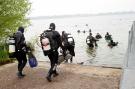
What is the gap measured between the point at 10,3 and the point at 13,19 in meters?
1.48

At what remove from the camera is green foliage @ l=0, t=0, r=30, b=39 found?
21875 mm

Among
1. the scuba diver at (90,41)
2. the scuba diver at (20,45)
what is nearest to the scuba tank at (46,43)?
the scuba diver at (20,45)

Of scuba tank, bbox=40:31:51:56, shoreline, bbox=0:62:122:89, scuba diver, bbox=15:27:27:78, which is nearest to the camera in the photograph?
shoreline, bbox=0:62:122:89

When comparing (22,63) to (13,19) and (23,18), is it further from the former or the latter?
(23,18)

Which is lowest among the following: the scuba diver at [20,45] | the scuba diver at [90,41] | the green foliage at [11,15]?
the scuba diver at [90,41]

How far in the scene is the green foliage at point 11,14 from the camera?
861 inches

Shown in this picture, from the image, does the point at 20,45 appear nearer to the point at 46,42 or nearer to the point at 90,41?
the point at 46,42

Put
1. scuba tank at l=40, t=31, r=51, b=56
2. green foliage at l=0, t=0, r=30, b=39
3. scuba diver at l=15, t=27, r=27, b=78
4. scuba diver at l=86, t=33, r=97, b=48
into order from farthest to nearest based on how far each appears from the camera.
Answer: scuba diver at l=86, t=33, r=97, b=48 → green foliage at l=0, t=0, r=30, b=39 → scuba diver at l=15, t=27, r=27, b=78 → scuba tank at l=40, t=31, r=51, b=56

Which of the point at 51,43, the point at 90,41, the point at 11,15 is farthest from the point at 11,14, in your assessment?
the point at 90,41

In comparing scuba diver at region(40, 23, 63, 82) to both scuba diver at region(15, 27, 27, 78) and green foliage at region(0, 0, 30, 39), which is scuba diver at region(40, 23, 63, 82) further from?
green foliage at region(0, 0, 30, 39)

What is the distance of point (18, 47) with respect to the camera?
1146cm

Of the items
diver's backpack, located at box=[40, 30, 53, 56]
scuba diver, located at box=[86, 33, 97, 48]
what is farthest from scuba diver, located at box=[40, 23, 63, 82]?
scuba diver, located at box=[86, 33, 97, 48]

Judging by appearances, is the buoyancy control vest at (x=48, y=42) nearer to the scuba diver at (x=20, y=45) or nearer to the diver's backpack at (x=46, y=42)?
the diver's backpack at (x=46, y=42)

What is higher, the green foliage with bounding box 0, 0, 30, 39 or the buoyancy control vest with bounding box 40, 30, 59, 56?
the green foliage with bounding box 0, 0, 30, 39
